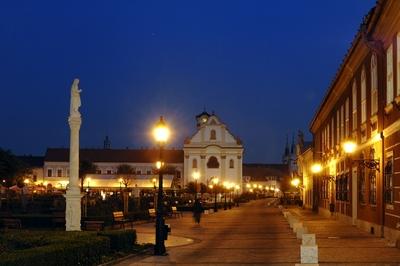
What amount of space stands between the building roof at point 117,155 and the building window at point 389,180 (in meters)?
128

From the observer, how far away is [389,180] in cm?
2406

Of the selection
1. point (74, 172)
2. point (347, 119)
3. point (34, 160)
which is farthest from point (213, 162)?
point (74, 172)

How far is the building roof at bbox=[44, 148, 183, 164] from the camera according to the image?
15375cm

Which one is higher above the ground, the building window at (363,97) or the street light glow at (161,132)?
the building window at (363,97)

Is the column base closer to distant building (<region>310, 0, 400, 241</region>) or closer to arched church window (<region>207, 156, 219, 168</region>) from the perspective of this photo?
distant building (<region>310, 0, 400, 241</region>)

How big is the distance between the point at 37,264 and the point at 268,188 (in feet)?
612

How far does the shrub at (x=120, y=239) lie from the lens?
785 inches

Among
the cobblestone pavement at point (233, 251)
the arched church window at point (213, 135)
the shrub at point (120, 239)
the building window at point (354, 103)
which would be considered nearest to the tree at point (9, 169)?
the building window at point (354, 103)

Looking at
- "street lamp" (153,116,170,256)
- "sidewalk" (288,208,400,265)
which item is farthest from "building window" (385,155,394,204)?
"street lamp" (153,116,170,256)

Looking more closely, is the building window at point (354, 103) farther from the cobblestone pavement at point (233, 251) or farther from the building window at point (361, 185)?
the cobblestone pavement at point (233, 251)

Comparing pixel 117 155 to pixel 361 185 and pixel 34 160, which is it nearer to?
pixel 34 160

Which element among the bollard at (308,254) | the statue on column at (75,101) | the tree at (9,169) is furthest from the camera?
the tree at (9,169)

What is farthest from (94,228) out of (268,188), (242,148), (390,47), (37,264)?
(268,188)

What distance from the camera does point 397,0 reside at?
68.0ft
